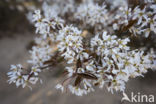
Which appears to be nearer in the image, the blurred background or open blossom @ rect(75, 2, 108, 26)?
open blossom @ rect(75, 2, 108, 26)

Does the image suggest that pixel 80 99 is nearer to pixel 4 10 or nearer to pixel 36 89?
pixel 36 89

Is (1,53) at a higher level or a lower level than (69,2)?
lower

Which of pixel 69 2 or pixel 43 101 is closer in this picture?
pixel 69 2

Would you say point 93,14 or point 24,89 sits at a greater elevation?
point 93,14

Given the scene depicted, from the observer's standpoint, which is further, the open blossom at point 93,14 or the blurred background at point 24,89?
the blurred background at point 24,89

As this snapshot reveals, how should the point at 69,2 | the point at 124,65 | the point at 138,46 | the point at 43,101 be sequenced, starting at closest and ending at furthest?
the point at 124,65 → the point at 138,46 → the point at 69,2 → the point at 43,101

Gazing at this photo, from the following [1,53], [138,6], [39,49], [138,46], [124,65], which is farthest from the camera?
[1,53]

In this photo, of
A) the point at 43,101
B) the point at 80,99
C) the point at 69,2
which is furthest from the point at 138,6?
the point at 43,101

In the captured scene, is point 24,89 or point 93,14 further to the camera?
point 24,89
